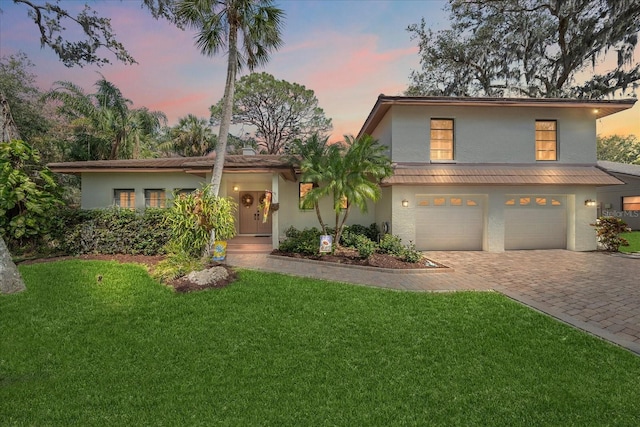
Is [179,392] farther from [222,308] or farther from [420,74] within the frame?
[420,74]

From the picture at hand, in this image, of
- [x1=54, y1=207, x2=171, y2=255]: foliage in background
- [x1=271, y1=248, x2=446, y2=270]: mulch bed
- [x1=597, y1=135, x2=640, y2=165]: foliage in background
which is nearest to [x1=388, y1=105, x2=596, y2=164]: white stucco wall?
[x1=271, y1=248, x2=446, y2=270]: mulch bed

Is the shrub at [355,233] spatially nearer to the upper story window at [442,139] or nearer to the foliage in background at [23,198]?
the upper story window at [442,139]

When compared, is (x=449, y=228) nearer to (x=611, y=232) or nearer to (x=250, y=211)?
(x=611, y=232)

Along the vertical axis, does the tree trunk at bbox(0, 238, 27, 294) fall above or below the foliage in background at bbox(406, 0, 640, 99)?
below

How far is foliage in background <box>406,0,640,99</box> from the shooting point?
53.3ft

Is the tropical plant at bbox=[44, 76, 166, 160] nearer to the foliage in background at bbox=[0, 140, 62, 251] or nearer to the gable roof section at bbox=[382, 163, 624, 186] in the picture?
the foliage in background at bbox=[0, 140, 62, 251]

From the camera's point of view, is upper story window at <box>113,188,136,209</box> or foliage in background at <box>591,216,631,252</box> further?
upper story window at <box>113,188,136,209</box>

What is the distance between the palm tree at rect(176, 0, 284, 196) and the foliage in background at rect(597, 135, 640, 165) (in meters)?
50.4

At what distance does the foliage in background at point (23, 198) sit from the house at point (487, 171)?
8.91 feet

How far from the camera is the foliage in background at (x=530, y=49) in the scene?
1623cm

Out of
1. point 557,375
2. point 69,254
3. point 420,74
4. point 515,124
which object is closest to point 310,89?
point 420,74

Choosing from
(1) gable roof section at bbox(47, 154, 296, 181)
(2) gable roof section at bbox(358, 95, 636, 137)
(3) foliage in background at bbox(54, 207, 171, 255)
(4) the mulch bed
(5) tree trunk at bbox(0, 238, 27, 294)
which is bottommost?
(4) the mulch bed

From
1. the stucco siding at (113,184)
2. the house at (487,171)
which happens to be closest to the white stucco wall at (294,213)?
the house at (487,171)

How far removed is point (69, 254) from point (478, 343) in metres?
11.3
